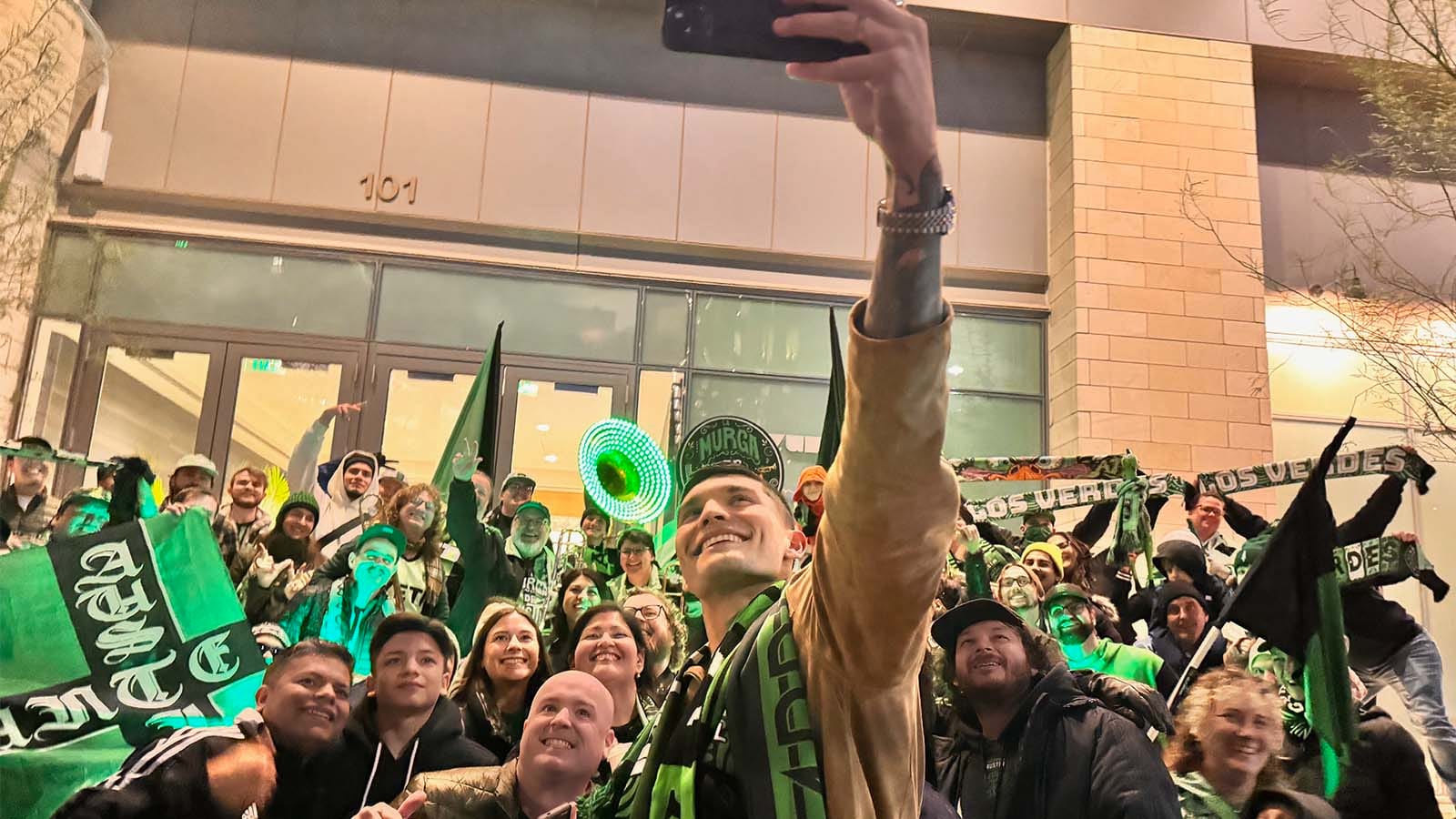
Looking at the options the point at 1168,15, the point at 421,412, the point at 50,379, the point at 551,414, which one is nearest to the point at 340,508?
the point at 421,412

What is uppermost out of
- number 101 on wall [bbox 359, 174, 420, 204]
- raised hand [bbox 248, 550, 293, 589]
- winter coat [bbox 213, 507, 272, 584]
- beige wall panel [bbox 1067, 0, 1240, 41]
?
beige wall panel [bbox 1067, 0, 1240, 41]

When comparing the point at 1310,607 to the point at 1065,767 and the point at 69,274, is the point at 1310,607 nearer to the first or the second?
the point at 1065,767

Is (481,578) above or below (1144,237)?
below

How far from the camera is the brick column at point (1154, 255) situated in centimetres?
1173

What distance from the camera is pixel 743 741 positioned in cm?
149

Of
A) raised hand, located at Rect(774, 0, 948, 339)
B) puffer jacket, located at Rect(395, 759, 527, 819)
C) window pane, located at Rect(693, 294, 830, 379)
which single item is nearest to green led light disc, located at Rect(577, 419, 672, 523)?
puffer jacket, located at Rect(395, 759, 527, 819)

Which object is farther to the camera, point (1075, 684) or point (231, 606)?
point (231, 606)

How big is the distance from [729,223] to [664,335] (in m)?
1.36

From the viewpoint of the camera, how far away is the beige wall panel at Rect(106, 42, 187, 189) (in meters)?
11.2

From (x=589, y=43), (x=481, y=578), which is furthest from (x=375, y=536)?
(x=589, y=43)

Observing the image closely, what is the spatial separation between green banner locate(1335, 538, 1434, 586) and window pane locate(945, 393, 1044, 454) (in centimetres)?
628

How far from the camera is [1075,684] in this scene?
397 cm

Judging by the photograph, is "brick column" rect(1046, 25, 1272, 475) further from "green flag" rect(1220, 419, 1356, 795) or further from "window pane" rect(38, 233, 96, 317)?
"window pane" rect(38, 233, 96, 317)

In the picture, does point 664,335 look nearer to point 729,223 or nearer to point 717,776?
point 729,223
